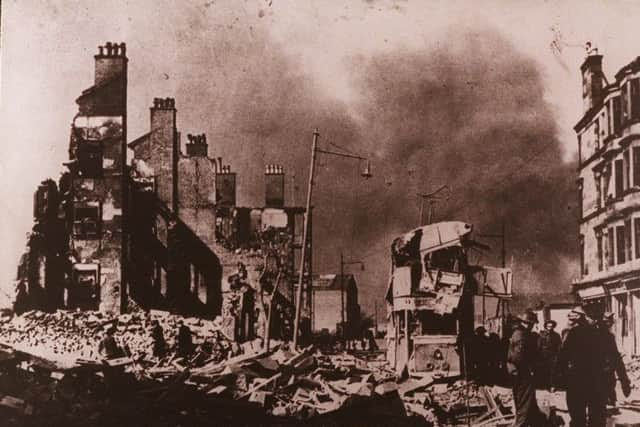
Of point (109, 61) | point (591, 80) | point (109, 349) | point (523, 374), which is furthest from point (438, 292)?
point (109, 61)

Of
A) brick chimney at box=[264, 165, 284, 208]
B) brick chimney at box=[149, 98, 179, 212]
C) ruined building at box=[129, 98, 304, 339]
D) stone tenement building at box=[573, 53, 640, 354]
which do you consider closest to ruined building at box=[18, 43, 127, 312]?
ruined building at box=[129, 98, 304, 339]

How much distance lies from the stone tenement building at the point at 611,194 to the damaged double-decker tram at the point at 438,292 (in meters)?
1.64

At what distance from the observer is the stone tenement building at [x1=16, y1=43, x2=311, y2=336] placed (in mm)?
13195

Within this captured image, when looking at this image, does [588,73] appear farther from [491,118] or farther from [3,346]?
[3,346]

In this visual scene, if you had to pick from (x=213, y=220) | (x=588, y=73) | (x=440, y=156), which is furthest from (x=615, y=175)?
(x=213, y=220)

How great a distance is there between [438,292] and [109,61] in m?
7.18

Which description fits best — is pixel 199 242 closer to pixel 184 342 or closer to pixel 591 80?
pixel 184 342

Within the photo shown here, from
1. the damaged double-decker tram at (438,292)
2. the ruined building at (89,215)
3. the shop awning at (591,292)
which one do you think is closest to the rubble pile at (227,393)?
the damaged double-decker tram at (438,292)

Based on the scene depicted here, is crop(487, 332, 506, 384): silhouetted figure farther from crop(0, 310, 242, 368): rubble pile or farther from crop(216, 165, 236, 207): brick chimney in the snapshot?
crop(216, 165, 236, 207): brick chimney

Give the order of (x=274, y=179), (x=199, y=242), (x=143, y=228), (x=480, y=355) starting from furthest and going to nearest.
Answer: (x=199, y=242) < (x=143, y=228) < (x=274, y=179) < (x=480, y=355)

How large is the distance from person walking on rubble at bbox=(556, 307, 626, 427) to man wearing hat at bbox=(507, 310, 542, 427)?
387mm

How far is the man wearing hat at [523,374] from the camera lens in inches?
377

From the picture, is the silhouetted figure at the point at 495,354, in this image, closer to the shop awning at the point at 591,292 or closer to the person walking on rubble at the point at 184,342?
the shop awning at the point at 591,292

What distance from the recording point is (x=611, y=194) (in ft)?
42.5
